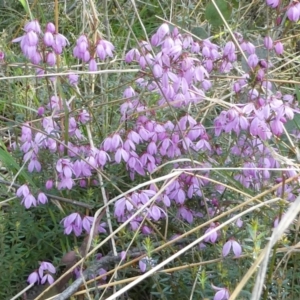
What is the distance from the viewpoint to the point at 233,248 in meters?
1.77

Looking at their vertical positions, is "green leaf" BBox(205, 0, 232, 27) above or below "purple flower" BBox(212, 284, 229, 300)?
above

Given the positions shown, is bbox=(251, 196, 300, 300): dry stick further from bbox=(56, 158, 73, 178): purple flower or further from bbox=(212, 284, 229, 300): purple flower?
bbox=(56, 158, 73, 178): purple flower

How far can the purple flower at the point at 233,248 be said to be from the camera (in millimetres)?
1765

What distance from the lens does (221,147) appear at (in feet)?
7.94

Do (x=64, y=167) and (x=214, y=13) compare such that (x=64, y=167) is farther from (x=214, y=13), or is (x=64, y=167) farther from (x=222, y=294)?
(x=214, y=13)

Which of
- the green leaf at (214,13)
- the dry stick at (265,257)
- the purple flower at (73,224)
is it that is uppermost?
the dry stick at (265,257)

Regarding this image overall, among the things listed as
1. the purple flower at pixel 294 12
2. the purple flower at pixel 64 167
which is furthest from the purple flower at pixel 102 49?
the purple flower at pixel 294 12

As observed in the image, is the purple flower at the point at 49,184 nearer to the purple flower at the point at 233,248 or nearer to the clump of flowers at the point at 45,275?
the clump of flowers at the point at 45,275

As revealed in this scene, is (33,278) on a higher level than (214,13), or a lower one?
lower

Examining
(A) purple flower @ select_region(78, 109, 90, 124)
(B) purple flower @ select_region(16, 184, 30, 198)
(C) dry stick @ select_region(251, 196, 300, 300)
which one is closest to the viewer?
(C) dry stick @ select_region(251, 196, 300, 300)

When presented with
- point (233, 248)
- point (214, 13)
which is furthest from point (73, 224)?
point (214, 13)

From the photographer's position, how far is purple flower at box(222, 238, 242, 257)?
1765mm

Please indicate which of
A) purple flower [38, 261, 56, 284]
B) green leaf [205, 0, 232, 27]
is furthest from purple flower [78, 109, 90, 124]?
green leaf [205, 0, 232, 27]

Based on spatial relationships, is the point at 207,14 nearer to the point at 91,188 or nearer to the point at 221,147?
the point at 221,147
